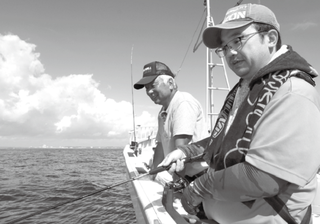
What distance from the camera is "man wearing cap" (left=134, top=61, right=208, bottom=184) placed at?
2582mm

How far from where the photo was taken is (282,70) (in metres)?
1.14

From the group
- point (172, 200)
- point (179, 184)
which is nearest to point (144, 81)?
point (179, 184)

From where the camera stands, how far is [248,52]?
4.30ft

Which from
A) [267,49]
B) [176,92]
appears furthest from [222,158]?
[176,92]

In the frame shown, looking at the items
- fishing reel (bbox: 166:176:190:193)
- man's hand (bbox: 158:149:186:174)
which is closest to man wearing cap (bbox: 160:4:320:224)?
man's hand (bbox: 158:149:186:174)

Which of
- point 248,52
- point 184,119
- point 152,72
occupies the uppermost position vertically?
point 152,72

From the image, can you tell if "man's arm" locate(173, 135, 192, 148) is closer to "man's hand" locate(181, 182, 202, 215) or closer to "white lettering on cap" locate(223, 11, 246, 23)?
"man's hand" locate(181, 182, 202, 215)

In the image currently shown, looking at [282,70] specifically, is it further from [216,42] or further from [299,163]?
[216,42]

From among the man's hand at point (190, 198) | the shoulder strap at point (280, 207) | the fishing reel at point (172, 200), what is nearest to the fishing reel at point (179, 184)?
the fishing reel at point (172, 200)

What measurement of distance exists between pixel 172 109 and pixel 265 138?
178 centimetres

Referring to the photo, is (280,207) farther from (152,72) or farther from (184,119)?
(152,72)

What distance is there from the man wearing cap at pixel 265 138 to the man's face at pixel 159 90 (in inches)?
63.1

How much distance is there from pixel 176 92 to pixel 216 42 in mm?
1496

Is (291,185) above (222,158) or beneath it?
beneath
